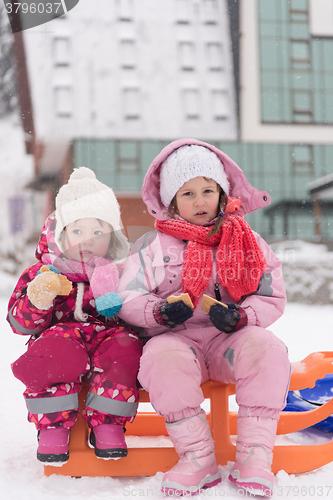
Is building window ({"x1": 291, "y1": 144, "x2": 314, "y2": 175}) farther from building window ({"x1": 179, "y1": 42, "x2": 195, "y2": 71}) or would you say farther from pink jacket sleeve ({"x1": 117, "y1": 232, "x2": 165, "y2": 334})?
pink jacket sleeve ({"x1": 117, "y1": 232, "x2": 165, "y2": 334})

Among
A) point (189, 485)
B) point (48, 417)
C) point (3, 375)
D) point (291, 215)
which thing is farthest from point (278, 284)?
point (291, 215)

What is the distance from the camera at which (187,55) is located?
127 inches

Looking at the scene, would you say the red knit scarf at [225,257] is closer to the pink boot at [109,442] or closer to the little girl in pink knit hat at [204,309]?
the little girl in pink knit hat at [204,309]

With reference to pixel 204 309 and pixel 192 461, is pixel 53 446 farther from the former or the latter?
pixel 204 309

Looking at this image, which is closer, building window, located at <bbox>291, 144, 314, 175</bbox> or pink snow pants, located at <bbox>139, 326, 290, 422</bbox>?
pink snow pants, located at <bbox>139, 326, 290, 422</bbox>

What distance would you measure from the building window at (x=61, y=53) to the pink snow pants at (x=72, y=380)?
1470 mm

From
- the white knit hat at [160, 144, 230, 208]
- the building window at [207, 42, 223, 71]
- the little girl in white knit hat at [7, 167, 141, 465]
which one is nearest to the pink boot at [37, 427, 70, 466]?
the little girl in white knit hat at [7, 167, 141, 465]

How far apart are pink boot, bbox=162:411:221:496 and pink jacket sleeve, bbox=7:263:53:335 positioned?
31 centimetres

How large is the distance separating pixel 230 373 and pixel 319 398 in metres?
0.42

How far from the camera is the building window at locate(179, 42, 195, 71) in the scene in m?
3.00

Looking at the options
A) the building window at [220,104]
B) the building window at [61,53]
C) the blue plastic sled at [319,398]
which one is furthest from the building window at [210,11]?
the blue plastic sled at [319,398]

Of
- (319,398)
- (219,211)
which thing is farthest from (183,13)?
(319,398)

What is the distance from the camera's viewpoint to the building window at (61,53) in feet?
6.04

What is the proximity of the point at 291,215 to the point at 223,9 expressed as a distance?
318 centimetres
